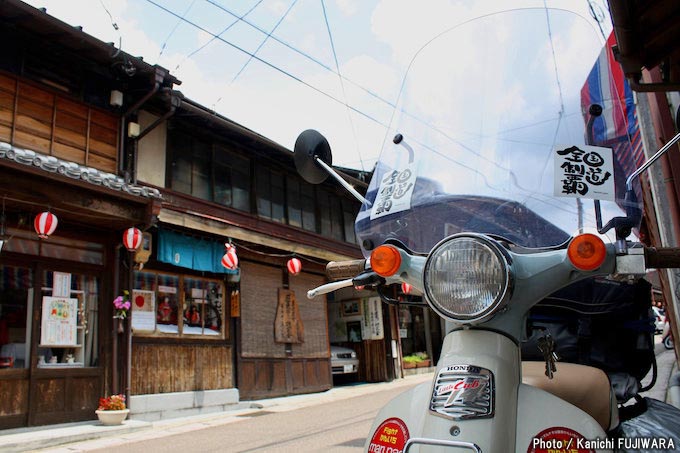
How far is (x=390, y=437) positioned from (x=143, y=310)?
10.1 m

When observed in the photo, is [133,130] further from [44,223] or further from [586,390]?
[586,390]

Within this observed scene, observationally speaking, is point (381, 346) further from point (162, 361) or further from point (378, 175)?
point (378, 175)

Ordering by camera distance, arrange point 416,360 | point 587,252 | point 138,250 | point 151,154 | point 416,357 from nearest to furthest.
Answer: point 587,252 → point 138,250 → point 151,154 → point 416,360 → point 416,357

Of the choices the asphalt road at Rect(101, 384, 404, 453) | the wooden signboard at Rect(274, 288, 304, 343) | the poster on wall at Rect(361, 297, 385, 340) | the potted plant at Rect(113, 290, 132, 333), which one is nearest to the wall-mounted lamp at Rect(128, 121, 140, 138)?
the potted plant at Rect(113, 290, 132, 333)

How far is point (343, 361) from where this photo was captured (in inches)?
650

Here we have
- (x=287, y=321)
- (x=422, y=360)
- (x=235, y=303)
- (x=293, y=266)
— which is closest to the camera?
(x=235, y=303)

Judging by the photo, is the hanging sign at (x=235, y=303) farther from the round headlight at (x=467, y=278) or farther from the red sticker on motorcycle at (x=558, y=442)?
the red sticker on motorcycle at (x=558, y=442)

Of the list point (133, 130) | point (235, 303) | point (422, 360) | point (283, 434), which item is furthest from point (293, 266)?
point (422, 360)

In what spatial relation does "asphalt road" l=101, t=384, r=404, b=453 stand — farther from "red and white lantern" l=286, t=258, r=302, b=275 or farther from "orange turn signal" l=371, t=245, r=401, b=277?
"orange turn signal" l=371, t=245, r=401, b=277

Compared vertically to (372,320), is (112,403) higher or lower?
lower

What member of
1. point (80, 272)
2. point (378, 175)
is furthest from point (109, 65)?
point (378, 175)

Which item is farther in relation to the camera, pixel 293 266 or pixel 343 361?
pixel 343 361

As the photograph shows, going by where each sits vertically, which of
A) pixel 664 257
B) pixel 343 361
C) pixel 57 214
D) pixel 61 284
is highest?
pixel 57 214

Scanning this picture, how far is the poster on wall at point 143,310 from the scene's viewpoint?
10.7 meters
